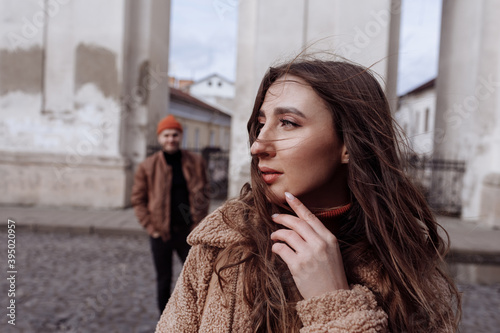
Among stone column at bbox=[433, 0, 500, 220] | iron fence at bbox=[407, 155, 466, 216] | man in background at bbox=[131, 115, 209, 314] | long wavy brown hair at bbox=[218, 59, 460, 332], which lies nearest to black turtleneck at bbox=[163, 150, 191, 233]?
man in background at bbox=[131, 115, 209, 314]

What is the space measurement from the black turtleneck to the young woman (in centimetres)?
319

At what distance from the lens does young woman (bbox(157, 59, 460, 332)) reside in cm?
125

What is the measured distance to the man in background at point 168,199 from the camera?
14.8 ft

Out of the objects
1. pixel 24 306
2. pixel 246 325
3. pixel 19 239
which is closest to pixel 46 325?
pixel 24 306

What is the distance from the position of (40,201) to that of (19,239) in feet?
11.9

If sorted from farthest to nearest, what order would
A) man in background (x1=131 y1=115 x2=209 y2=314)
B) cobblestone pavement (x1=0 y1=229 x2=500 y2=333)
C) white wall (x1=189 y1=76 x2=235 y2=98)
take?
white wall (x1=189 y1=76 x2=235 y2=98) → man in background (x1=131 y1=115 x2=209 y2=314) → cobblestone pavement (x1=0 y1=229 x2=500 y2=333)

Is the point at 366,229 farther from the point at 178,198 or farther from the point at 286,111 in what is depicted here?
the point at 178,198

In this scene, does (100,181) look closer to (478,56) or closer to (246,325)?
(478,56)

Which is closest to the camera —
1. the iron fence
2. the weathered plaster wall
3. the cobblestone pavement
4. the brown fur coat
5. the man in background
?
the brown fur coat

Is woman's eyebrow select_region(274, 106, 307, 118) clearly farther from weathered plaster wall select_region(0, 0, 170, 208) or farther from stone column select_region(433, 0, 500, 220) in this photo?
weathered plaster wall select_region(0, 0, 170, 208)

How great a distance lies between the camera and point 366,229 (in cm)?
137

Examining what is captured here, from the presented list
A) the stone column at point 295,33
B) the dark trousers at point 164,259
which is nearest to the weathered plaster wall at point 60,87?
the stone column at point 295,33

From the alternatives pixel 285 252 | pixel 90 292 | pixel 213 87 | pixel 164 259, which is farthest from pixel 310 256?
pixel 213 87

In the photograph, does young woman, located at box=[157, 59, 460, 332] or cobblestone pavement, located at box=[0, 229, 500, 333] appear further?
cobblestone pavement, located at box=[0, 229, 500, 333]
